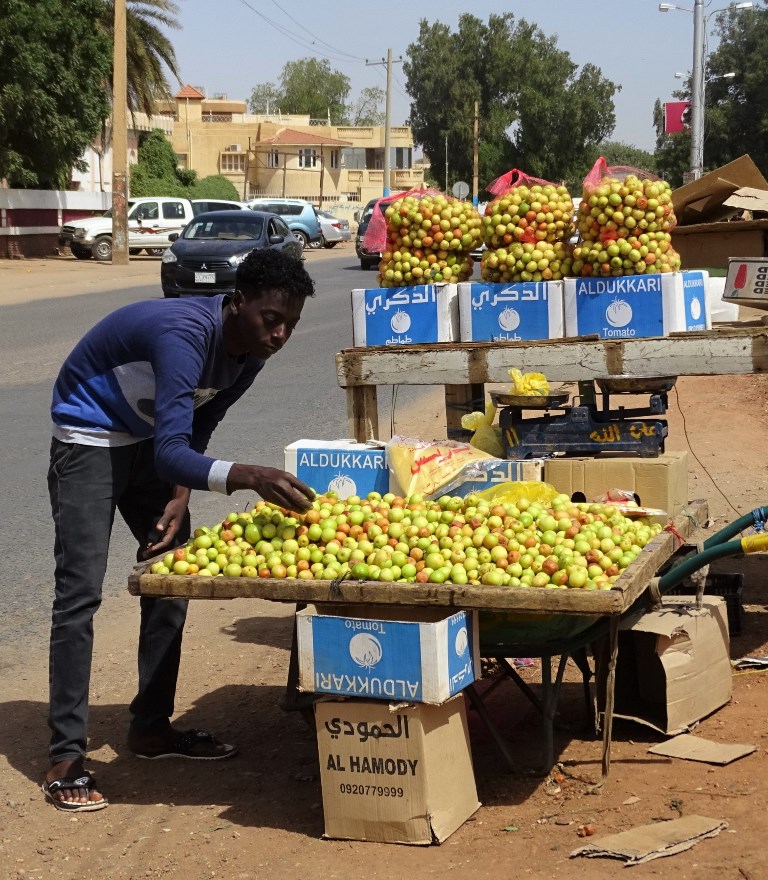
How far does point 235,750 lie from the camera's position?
466cm

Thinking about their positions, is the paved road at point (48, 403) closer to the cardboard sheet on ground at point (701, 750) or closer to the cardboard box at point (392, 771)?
the cardboard box at point (392, 771)

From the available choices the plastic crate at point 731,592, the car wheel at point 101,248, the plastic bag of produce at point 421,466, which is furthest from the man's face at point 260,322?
the car wheel at point 101,248

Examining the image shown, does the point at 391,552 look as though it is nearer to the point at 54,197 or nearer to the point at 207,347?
the point at 207,347

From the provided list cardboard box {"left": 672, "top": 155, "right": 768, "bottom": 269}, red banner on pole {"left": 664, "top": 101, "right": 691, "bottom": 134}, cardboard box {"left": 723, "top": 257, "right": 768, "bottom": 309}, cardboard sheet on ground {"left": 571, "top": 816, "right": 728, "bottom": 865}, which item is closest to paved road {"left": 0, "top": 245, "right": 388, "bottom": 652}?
cardboard sheet on ground {"left": 571, "top": 816, "right": 728, "bottom": 865}

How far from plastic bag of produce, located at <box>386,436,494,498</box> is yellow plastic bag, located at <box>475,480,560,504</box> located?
28 centimetres

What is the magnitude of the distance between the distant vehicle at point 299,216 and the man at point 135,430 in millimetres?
37190

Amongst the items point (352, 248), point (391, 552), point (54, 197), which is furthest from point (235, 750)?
point (352, 248)

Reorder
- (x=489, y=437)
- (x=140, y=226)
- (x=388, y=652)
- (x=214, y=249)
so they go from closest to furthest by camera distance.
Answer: (x=388, y=652) < (x=489, y=437) < (x=214, y=249) < (x=140, y=226)

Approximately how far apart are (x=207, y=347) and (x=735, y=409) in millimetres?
9618

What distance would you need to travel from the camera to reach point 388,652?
12.4ft

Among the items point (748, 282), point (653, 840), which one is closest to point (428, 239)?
point (748, 282)

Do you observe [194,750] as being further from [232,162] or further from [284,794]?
[232,162]

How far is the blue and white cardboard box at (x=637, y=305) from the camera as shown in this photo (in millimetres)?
5387

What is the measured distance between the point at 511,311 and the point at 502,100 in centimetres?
8948
